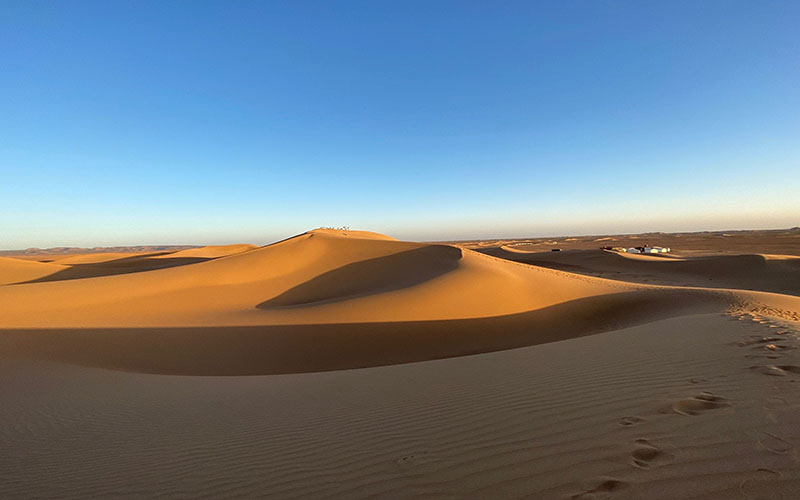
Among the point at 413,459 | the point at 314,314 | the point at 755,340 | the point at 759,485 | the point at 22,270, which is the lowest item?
the point at 314,314

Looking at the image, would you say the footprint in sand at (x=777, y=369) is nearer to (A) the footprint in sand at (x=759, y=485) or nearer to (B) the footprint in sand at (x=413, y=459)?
(A) the footprint in sand at (x=759, y=485)

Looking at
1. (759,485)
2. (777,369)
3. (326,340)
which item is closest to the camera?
(759,485)

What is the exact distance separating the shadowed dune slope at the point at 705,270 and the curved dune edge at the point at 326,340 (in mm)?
12315

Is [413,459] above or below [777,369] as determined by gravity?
below

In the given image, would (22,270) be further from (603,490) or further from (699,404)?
(699,404)

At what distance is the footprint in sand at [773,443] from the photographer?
231cm

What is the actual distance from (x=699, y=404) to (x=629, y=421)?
2.51 ft

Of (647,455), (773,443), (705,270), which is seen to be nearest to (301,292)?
(647,455)

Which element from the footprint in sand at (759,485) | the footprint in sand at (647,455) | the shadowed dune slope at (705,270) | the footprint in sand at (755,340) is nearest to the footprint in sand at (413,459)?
the footprint in sand at (647,455)

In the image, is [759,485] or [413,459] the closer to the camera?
[759,485]

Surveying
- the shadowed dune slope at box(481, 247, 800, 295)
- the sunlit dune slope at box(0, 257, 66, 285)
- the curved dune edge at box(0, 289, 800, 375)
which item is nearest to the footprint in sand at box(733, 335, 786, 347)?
the curved dune edge at box(0, 289, 800, 375)

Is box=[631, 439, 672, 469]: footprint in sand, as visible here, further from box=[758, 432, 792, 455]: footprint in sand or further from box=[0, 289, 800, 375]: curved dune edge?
box=[0, 289, 800, 375]: curved dune edge

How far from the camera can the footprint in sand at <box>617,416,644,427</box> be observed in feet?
9.46

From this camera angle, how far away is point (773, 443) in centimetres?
238
